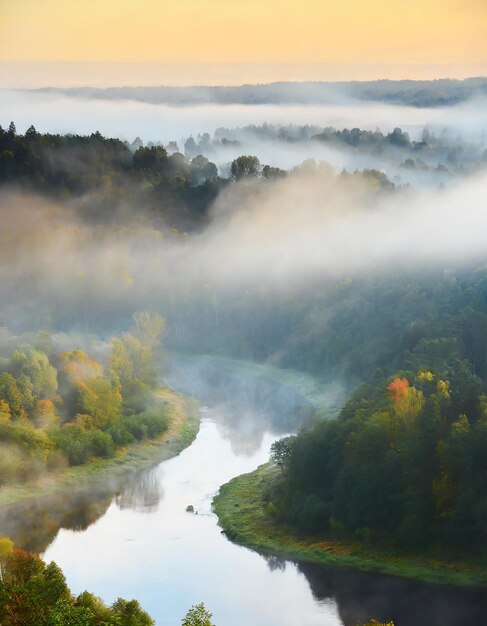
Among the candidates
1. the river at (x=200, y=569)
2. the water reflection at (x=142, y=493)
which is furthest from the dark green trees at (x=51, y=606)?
the water reflection at (x=142, y=493)

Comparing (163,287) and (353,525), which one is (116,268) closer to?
(163,287)

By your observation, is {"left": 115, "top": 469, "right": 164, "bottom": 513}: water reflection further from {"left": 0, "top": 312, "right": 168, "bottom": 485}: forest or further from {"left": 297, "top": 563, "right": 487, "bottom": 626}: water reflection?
{"left": 297, "top": 563, "right": 487, "bottom": 626}: water reflection

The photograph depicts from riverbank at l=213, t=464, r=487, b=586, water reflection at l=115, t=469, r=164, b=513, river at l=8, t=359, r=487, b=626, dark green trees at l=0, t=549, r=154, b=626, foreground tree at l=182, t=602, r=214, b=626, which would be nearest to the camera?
foreground tree at l=182, t=602, r=214, b=626

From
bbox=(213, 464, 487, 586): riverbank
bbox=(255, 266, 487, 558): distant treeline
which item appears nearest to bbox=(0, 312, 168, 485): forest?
bbox=(213, 464, 487, 586): riverbank

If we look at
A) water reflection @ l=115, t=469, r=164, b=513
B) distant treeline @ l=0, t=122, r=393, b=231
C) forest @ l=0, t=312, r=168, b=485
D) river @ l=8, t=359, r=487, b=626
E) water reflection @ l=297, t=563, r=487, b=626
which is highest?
distant treeline @ l=0, t=122, r=393, b=231

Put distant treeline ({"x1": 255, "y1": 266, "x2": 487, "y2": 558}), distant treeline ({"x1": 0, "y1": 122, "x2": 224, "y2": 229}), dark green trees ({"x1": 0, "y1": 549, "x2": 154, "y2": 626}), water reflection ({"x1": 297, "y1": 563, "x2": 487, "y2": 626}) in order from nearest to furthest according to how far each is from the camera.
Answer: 1. dark green trees ({"x1": 0, "y1": 549, "x2": 154, "y2": 626})
2. water reflection ({"x1": 297, "y1": 563, "x2": 487, "y2": 626})
3. distant treeline ({"x1": 255, "y1": 266, "x2": 487, "y2": 558})
4. distant treeline ({"x1": 0, "y1": 122, "x2": 224, "y2": 229})

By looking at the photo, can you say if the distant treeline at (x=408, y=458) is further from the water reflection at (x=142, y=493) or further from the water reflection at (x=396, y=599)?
the water reflection at (x=142, y=493)

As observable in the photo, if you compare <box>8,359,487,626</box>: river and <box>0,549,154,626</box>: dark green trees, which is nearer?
<box>0,549,154,626</box>: dark green trees

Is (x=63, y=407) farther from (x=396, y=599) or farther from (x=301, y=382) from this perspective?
(x=396, y=599)
